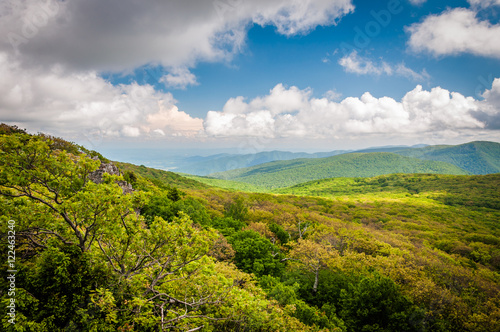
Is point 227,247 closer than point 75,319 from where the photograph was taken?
No

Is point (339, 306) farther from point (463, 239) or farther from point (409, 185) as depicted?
point (409, 185)

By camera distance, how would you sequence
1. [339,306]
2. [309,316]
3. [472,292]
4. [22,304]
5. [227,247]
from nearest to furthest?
1. [22,304]
2. [309,316]
3. [472,292]
4. [339,306]
5. [227,247]

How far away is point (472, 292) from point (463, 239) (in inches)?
1935

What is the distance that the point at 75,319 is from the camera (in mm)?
9492

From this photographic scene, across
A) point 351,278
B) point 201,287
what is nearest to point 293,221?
point 351,278

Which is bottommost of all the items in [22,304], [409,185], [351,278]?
[409,185]

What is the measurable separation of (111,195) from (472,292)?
38168mm

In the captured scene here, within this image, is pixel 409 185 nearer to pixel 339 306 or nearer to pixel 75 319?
pixel 339 306

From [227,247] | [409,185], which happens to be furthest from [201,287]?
[409,185]

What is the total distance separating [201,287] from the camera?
1226 centimetres

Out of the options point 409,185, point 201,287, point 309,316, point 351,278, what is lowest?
point 409,185

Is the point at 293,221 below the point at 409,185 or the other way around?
the other way around

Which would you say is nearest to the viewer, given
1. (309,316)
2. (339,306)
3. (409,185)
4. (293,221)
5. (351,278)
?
(309,316)

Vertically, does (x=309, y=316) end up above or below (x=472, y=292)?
above
